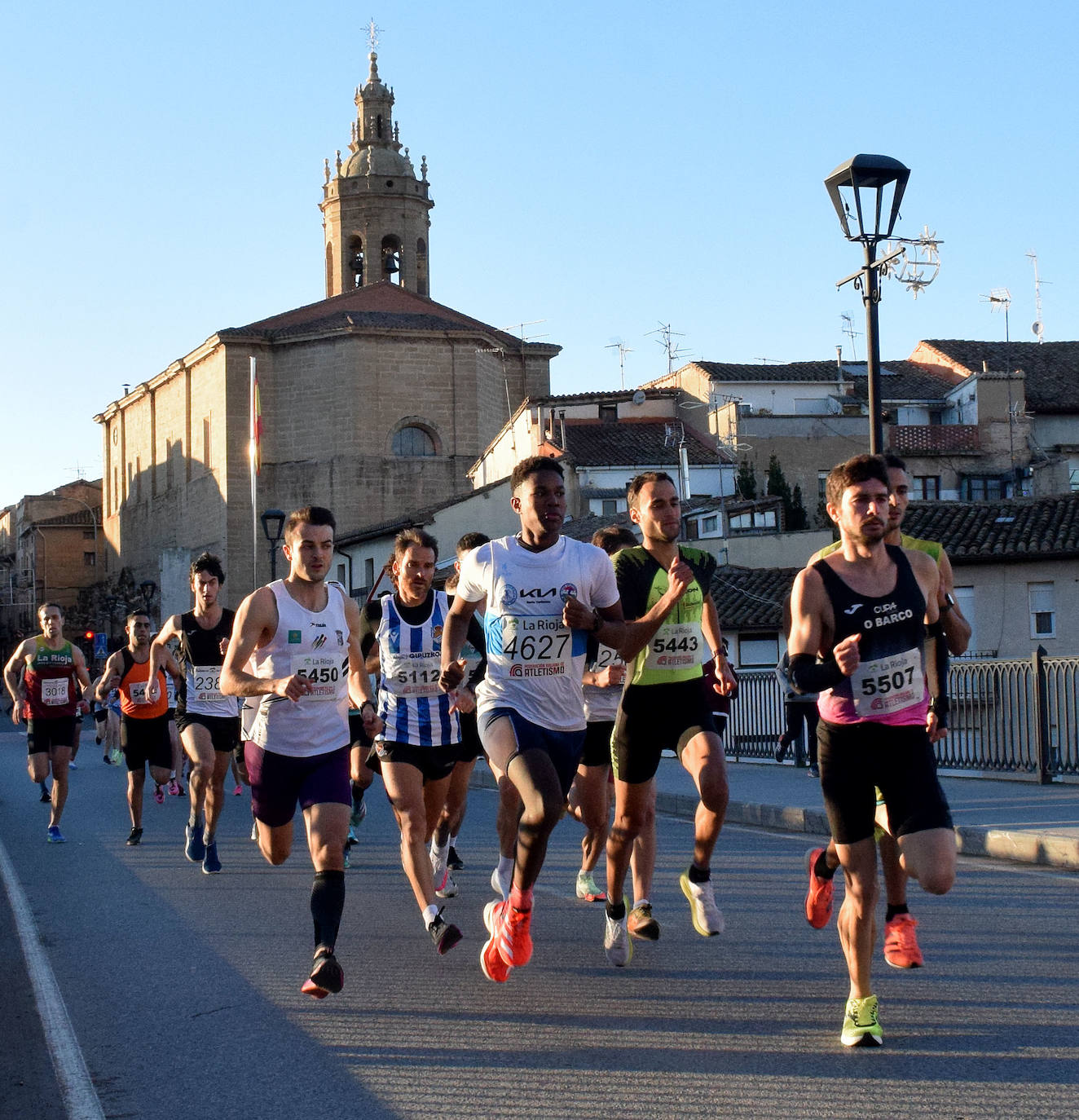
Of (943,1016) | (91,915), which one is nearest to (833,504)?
(943,1016)

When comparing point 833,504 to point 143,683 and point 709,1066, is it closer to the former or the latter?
point 709,1066

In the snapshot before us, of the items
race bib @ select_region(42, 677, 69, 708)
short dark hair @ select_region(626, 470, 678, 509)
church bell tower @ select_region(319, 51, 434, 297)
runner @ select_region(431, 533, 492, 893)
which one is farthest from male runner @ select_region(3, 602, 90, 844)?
church bell tower @ select_region(319, 51, 434, 297)

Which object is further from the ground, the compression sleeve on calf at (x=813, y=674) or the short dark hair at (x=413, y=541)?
the short dark hair at (x=413, y=541)

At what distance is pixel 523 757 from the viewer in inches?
254

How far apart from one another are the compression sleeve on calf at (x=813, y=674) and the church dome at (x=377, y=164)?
7699cm

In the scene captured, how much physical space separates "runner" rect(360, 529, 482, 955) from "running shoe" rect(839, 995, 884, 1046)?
7.90 feet

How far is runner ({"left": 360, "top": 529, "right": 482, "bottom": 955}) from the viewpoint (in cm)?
771

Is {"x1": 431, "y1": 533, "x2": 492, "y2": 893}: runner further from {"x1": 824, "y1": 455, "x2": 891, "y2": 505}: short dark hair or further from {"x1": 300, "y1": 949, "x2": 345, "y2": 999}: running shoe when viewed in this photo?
{"x1": 824, "y1": 455, "x2": 891, "y2": 505}: short dark hair

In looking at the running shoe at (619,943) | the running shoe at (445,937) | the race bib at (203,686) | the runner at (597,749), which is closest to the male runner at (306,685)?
the running shoe at (445,937)

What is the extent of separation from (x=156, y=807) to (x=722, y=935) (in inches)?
416

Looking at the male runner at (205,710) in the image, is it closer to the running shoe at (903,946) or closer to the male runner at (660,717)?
the male runner at (660,717)

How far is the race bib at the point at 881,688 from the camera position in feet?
18.3

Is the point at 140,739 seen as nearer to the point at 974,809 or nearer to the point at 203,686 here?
the point at 203,686

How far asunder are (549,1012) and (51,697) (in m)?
8.70
